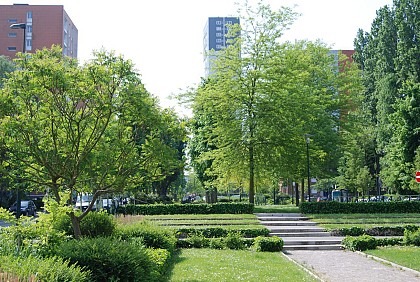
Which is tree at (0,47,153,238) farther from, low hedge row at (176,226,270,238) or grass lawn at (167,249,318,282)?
low hedge row at (176,226,270,238)


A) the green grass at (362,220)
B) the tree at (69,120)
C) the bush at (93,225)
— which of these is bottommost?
the green grass at (362,220)

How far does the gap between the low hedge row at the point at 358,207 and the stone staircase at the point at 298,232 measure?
4.36 ft

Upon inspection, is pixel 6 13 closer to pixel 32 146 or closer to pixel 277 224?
pixel 277 224

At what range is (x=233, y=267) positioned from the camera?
1290cm

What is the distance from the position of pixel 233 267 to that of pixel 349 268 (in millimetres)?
3659

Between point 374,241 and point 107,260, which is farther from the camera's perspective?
point 374,241

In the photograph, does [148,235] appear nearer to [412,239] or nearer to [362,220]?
[412,239]

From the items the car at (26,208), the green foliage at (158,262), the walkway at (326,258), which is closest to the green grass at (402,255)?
the walkway at (326,258)

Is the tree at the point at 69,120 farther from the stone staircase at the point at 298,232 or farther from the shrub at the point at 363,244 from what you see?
the shrub at the point at 363,244

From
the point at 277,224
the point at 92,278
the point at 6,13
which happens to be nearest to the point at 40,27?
the point at 6,13

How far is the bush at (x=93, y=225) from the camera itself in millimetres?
14062

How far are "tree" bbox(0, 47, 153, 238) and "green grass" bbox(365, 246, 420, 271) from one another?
8.54 metres

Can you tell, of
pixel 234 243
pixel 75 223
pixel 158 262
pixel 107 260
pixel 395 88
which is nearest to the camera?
pixel 107 260

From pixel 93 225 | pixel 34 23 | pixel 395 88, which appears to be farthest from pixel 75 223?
pixel 34 23
